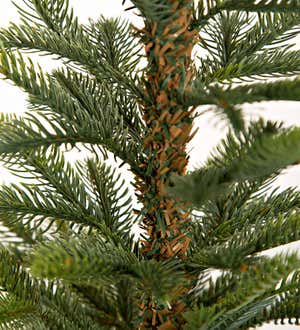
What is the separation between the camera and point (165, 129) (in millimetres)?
603

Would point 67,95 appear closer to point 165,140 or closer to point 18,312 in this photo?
point 165,140

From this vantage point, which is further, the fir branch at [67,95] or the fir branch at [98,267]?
the fir branch at [67,95]

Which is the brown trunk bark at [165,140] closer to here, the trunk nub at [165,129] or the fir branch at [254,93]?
the trunk nub at [165,129]

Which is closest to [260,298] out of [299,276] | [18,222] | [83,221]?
[299,276]

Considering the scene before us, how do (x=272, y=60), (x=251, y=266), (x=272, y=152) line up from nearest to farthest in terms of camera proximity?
(x=272, y=152) → (x=251, y=266) → (x=272, y=60)

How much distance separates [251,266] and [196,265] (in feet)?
0.24

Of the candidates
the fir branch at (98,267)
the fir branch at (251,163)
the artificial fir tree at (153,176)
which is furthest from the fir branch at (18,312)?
the fir branch at (251,163)

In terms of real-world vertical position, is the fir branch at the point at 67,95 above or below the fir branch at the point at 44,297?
above

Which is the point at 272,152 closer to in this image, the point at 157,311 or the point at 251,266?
the point at 251,266

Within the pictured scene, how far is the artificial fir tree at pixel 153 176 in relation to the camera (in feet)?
1.63

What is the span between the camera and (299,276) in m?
0.61

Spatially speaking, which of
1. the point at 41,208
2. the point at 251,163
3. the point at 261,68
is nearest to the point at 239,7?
the point at 261,68

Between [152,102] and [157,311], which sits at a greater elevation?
[152,102]

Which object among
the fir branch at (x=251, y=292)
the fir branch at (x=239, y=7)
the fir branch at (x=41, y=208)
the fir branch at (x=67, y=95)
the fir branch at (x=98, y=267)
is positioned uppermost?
the fir branch at (x=239, y=7)
